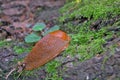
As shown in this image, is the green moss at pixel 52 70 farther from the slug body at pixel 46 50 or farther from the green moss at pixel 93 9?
the green moss at pixel 93 9

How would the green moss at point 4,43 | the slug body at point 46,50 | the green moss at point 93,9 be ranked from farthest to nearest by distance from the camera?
the green moss at point 4,43, the green moss at point 93,9, the slug body at point 46,50

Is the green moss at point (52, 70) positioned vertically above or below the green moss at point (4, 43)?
below

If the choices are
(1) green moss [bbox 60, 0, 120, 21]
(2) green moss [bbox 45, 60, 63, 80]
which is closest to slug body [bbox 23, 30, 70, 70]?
(2) green moss [bbox 45, 60, 63, 80]

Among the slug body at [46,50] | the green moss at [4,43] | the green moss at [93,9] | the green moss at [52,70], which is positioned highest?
the green moss at [93,9]

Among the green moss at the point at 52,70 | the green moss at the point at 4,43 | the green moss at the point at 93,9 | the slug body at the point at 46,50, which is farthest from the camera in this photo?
the green moss at the point at 4,43

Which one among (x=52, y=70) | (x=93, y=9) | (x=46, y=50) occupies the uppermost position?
(x=93, y=9)

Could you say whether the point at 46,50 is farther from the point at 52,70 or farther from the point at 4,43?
the point at 4,43

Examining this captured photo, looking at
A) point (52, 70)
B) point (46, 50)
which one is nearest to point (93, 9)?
point (46, 50)

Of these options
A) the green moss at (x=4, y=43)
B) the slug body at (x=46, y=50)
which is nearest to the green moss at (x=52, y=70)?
the slug body at (x=46, y=50)
